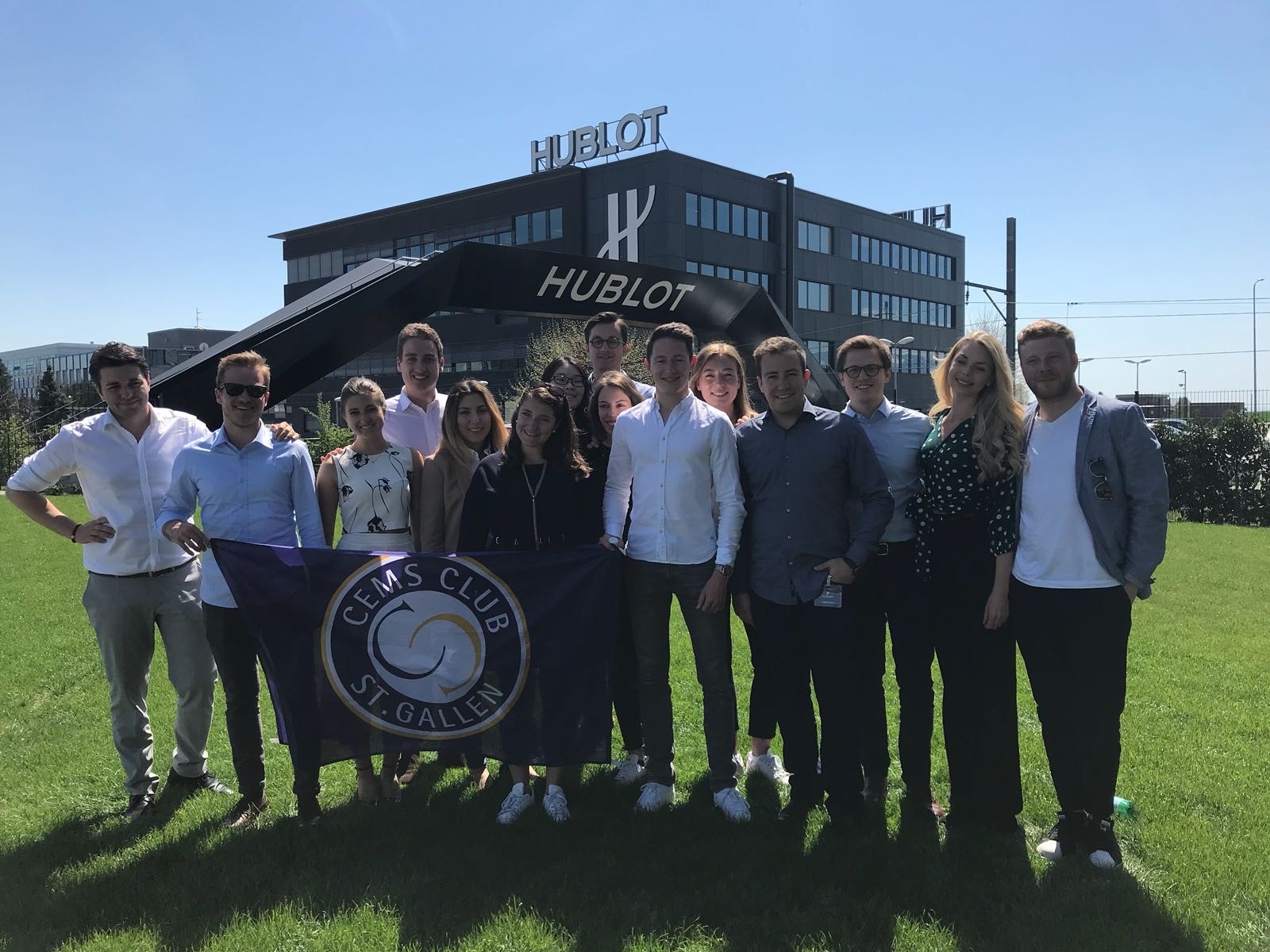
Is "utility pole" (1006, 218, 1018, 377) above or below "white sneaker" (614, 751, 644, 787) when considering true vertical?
above

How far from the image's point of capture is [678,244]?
4281cm

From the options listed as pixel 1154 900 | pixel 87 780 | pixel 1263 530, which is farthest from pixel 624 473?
pixel 1263 530

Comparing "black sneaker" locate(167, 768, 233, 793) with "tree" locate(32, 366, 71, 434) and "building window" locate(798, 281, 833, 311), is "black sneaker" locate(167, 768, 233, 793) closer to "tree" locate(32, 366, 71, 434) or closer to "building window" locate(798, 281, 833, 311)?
"building window" locate(798, 281, 833, 311)

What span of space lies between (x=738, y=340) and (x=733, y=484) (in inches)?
136

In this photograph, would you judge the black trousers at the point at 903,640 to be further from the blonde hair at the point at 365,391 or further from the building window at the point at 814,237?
the building window at the point at 814,237

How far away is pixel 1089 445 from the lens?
148 inches

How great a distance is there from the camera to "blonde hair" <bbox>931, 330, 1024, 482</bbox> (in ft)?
12.8

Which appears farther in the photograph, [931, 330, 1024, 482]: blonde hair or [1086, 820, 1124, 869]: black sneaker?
[931, 330, 1024, 482]: blonde hair

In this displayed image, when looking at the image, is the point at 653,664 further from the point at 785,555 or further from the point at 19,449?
the point at 19,449

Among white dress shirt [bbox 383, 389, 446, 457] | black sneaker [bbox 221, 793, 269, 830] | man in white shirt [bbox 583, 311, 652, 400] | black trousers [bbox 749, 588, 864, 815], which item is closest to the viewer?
black trousers [bbox 749, 588, 864, 815]

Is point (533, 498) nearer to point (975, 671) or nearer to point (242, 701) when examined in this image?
point (242, 701)

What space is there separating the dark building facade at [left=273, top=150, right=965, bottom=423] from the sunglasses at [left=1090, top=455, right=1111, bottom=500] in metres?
34.7

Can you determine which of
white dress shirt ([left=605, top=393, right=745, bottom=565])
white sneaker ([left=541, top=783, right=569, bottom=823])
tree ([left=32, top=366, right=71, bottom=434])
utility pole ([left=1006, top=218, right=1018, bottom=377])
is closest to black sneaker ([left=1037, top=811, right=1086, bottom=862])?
white dress shirt ([left=605, top=393, right=745, bottom=565])

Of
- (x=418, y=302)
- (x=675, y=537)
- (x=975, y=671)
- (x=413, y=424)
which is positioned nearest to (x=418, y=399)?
(x=413, y=424)
